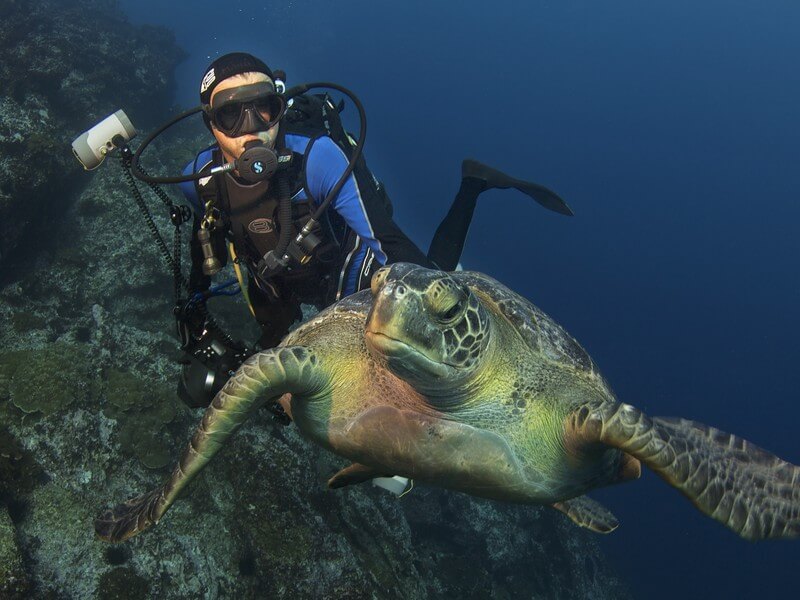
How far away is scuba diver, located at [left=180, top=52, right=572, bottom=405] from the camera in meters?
2.73

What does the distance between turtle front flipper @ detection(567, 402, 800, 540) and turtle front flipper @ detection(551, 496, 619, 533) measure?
1.47 metres

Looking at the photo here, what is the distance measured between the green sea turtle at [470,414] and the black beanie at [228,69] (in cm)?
155

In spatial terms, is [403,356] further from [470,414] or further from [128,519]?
[128,519]

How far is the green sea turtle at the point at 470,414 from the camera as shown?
1.72 m

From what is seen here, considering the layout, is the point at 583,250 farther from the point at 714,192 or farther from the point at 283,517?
the point at 283,517

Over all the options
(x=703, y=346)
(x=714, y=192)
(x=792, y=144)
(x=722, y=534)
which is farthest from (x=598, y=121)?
(x=722, y=534)

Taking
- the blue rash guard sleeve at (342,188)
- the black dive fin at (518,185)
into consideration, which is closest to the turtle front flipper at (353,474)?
the blue rash guard sleeve at (342,188)

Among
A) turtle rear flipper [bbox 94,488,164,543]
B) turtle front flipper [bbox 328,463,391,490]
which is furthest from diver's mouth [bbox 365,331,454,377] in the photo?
turtle front flipper [bbox 328,463,391,490]

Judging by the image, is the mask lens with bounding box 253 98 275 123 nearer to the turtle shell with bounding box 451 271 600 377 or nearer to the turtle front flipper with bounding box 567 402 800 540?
the turtle shell with bounding box 451 271 600 377

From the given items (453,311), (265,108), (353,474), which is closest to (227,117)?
(265,108)

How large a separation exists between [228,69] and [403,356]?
7.36 ft

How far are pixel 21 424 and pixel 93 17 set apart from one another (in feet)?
49.3

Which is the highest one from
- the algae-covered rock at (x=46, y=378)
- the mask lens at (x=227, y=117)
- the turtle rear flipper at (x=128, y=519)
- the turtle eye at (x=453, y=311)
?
the mask lens at (x=227, y=117)

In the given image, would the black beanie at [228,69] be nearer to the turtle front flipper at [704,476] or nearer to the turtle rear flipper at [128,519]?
the turtle rear flipper at [128,519]
